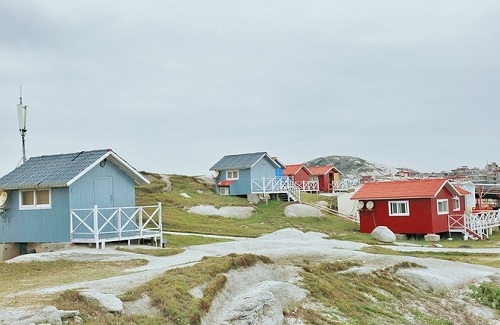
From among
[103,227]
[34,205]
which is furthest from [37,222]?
[103,227]

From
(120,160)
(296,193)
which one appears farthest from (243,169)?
(120,160)

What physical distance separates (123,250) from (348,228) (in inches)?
1045

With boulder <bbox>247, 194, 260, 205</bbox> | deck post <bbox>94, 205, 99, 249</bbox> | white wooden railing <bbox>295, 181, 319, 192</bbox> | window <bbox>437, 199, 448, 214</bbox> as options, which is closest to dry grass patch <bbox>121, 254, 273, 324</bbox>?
deck post <bbox>94, 205, 99, 249</bbox>

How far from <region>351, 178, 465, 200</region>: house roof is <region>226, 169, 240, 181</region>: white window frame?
1809cm

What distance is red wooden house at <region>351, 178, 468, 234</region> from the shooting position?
4116 centimetres

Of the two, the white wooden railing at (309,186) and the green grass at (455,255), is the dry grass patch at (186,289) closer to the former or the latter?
the green grass at (455,255)

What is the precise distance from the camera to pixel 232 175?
200 ft

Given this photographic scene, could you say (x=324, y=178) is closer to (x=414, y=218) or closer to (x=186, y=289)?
(x=414, y=218)

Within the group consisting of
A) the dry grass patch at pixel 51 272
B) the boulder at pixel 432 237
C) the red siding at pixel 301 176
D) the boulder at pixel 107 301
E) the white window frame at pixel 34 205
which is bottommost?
the boulder at pixel 432 237

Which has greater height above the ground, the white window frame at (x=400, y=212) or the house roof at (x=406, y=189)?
the house roof at (x=406, y=189)

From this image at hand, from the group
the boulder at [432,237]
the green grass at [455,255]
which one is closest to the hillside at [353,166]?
the boulder at [432,237]

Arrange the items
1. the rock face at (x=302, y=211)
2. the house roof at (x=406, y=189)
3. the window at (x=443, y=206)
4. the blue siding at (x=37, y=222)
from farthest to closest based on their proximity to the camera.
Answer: the rock face at (x=302, y=211)
the window at (x=443, y=206)
the house roof at (x=406, y=189)
the blue siding at (x=37, y=222)

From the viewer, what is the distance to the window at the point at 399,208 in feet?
138

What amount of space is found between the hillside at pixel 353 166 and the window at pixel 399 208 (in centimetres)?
7162
